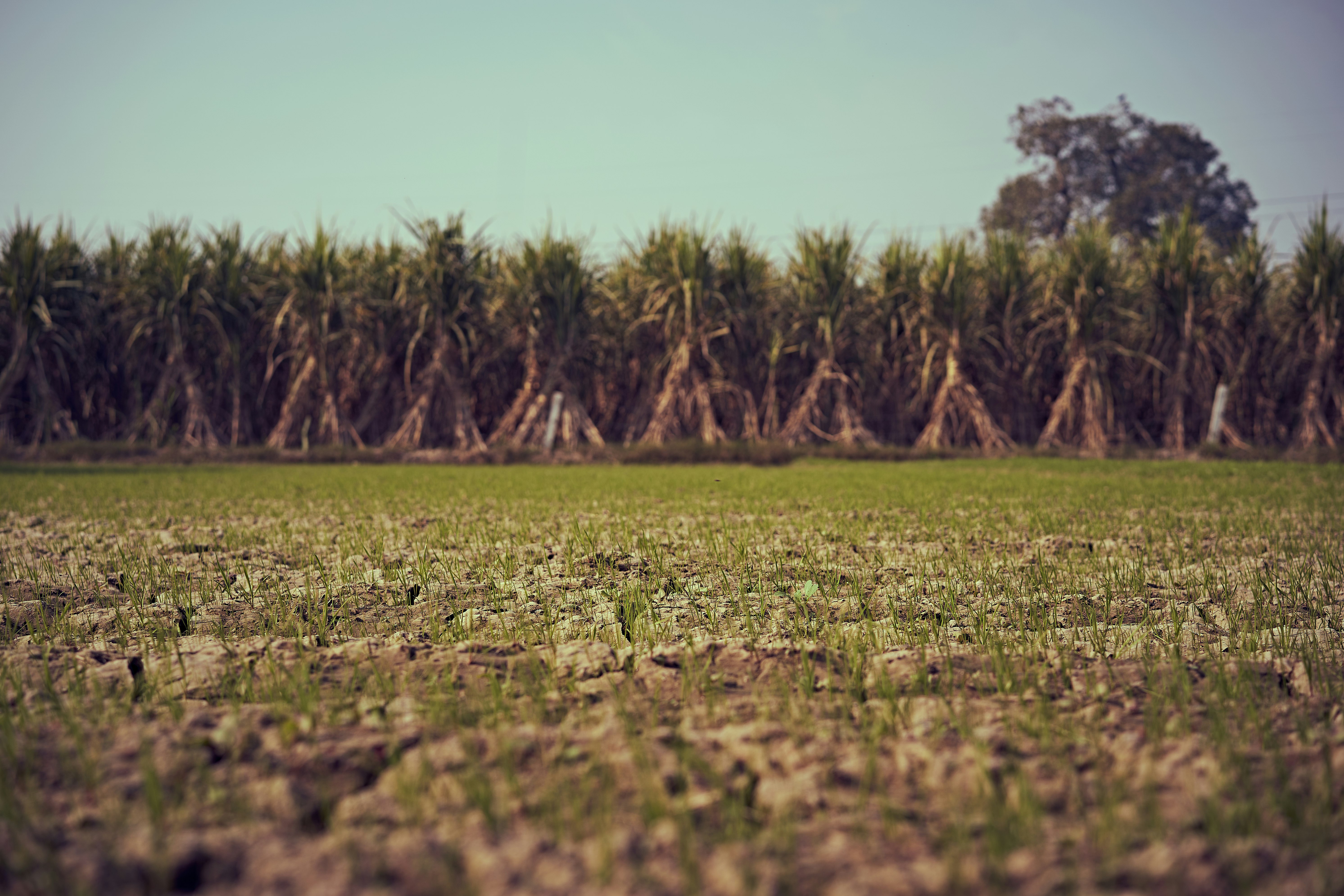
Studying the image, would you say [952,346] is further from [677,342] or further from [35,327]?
[35,327]

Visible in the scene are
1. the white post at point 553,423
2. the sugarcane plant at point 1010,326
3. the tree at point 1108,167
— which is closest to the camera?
the white post at point 553,423

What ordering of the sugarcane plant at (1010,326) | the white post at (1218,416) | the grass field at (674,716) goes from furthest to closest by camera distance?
the sugarcane plant at (1010,326) → the white post at (1218,416) → the grass field at (674,716)

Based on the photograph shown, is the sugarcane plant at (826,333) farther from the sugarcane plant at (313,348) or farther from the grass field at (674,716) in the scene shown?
the grass field at (674,716)

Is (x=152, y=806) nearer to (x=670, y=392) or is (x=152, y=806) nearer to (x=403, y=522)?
(x=403, y=522)

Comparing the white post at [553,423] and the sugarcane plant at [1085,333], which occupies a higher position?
the sugarcane plant at [1085,333]

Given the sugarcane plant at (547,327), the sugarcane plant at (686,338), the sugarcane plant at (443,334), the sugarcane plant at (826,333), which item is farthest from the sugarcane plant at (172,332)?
the sugarcane plant at (826,333)

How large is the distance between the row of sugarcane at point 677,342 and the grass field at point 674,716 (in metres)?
9.60

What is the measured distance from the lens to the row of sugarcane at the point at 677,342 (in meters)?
13.3

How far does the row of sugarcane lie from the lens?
1330 cm

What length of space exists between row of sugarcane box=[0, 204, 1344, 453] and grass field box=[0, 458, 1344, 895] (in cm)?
960

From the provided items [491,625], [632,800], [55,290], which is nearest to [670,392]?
[55,290]

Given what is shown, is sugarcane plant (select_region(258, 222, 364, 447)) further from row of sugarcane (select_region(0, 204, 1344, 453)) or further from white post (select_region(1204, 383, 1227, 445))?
white post (select_region(1204, 383, 1227, 445))

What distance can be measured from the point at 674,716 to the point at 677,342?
479 inches

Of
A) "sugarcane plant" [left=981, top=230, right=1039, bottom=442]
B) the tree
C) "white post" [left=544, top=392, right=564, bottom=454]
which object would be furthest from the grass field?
the tree
